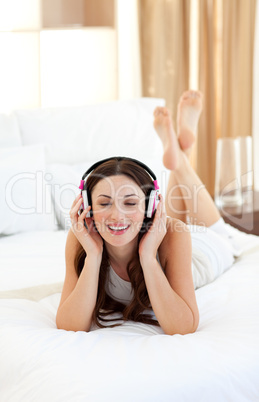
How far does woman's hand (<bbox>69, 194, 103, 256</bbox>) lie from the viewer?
60.8 inches

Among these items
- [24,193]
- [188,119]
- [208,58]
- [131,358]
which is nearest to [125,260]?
[131,358]

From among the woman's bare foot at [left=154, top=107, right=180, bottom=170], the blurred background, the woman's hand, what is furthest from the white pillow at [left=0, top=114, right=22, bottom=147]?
the woman's hand

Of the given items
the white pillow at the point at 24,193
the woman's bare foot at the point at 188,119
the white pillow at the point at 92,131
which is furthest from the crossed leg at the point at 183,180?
the white pillow at the point at 24,193

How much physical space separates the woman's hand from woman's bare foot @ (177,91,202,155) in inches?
43.8

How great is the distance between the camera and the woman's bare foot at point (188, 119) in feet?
8.50

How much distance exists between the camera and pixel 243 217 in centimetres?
321

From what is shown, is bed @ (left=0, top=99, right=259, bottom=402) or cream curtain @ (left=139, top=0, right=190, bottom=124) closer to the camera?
bed @ (left=0, top=99, right=259, bottom=402)

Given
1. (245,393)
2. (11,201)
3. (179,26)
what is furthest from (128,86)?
(245,393)

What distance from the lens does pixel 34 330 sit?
4.87 ft

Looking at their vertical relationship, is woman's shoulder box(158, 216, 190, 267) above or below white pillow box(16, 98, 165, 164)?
below

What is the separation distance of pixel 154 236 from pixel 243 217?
5.69 feet

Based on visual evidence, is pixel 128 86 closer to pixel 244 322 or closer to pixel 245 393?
pixel 244 322

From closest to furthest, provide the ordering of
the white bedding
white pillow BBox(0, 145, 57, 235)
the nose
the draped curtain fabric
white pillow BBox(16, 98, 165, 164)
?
the white bedding, the nose, white pillow BBox(0, 145, 57, 235), white pillow BBox(16, 98, 165, 164), the draped curtain fabric

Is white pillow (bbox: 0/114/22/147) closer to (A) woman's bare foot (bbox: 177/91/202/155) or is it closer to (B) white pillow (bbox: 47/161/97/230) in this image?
(B) white pillow (bbox: 47/161/97/230)
